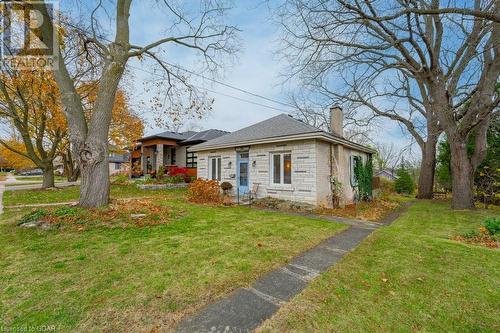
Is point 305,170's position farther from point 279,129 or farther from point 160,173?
point 160,173

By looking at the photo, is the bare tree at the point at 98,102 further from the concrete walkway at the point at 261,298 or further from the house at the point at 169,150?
the house at the point at 169,150

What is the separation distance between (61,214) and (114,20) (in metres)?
6.40

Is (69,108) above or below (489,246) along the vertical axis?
above

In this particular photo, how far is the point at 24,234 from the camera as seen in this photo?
16.2 feet

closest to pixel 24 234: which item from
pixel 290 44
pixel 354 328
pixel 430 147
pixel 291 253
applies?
pixel 291 253

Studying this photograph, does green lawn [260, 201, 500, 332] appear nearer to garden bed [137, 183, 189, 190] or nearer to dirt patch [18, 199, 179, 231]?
dirt patch [18, 199, 179, 231]

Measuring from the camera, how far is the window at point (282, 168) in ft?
33.2

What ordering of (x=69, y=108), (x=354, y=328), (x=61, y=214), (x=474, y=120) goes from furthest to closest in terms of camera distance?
(x=474, y=120) → (x=69, y=108) → (x=61, y=214) → (x=354, y=328)

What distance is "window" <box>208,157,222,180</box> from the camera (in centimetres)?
1345

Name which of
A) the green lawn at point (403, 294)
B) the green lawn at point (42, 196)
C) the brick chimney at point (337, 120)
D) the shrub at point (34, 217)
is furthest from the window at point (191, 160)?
the green lawn at point (403, 294)

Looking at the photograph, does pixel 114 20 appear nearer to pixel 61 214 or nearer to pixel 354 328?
pixel 61 214

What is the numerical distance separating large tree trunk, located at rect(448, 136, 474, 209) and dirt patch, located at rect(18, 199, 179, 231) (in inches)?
446

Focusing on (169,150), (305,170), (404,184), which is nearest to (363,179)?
(305,170)

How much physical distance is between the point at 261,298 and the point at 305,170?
719 cm
